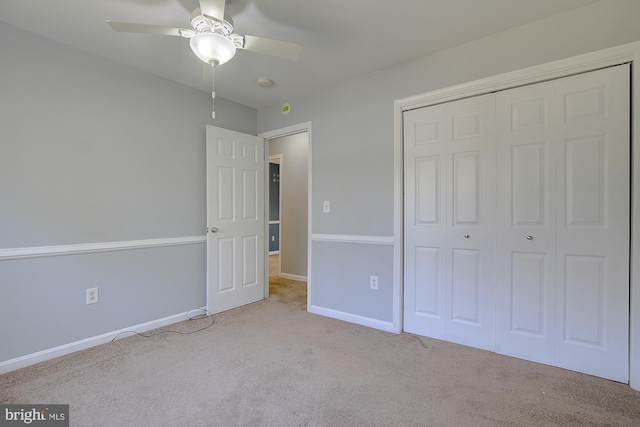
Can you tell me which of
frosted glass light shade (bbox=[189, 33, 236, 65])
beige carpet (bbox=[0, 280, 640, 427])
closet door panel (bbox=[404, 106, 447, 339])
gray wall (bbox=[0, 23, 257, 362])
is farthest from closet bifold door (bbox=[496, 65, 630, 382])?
gray wall (bbox=[0, 23, 257, 362])

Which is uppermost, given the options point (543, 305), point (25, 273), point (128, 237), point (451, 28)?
point (451, 28)

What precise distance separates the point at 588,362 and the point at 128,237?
12.0 ft

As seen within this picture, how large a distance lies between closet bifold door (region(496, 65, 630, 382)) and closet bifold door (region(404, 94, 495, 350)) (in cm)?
10

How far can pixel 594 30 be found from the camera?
1.94m

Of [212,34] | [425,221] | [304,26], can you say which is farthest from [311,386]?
[304,26]

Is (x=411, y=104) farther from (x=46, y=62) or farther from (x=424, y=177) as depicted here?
(x=46, y=62)

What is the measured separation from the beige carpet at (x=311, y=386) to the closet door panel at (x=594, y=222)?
230 mm

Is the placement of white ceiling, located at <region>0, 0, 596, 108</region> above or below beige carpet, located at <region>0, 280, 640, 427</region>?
above

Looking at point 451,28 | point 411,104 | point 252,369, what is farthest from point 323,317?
point 451,28

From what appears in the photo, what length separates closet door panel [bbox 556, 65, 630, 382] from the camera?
1.89 meters

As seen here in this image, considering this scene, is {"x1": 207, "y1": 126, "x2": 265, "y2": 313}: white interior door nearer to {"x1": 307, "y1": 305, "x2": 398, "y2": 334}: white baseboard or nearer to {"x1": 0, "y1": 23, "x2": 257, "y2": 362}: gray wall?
{"x1": 0, "y1": 23, "x2": 257, "y2": 362}: gray wall

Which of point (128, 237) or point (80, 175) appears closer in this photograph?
point (80, 175)

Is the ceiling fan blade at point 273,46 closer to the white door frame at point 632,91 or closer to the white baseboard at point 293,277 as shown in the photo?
the white door frame at point 632,91

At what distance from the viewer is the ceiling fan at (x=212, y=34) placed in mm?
1601
